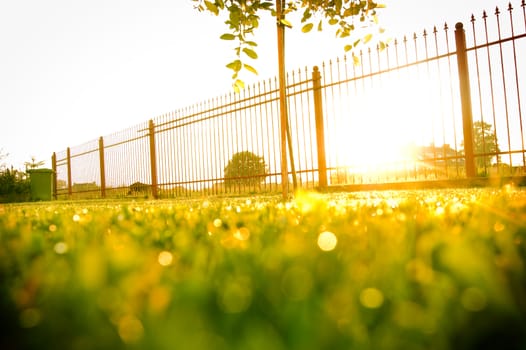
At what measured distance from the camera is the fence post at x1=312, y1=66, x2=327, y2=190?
8438 mm

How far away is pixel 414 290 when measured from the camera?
631mm

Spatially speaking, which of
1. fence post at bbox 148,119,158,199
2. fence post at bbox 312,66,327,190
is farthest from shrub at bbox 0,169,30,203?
fence post at bbox 312,66,327,190

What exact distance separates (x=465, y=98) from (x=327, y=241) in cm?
709

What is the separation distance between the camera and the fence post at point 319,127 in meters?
8.44

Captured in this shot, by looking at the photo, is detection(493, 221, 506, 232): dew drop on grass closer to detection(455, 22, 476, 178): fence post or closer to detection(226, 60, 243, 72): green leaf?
detection(226, 60, 243, 72): green leaf

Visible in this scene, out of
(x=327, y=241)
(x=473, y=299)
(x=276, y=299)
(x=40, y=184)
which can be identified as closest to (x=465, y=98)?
(x=327, y=241)

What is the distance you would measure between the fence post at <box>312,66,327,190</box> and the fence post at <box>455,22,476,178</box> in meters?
2.79

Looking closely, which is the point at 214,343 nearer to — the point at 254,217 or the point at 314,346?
the point at 314,346

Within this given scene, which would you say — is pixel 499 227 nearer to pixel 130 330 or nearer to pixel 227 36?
pixel 130 330

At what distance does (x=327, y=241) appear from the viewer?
982mm

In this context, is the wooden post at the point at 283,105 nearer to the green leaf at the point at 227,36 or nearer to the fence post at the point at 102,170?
the green leaf at the point at 227,36

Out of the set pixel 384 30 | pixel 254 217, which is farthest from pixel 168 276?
pixel 384 30

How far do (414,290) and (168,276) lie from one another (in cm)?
41

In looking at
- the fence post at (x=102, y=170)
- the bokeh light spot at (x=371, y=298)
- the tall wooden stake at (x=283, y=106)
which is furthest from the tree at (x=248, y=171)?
the bokeh light spot at (x=371, y=298)
